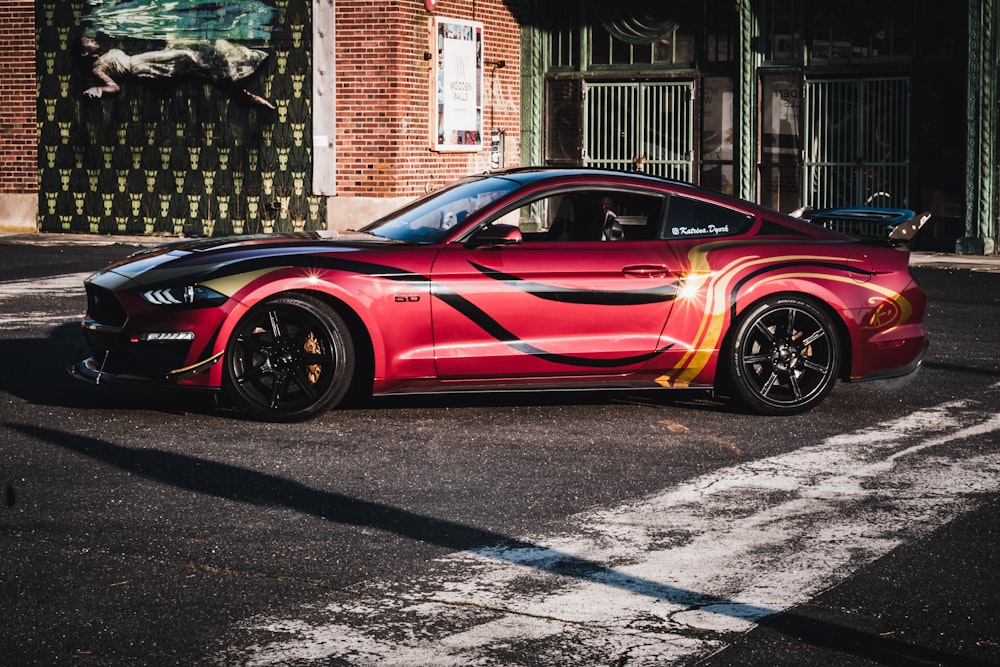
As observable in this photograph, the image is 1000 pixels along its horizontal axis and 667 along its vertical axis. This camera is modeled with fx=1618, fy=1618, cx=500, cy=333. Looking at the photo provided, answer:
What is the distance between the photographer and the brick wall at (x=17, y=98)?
990 inches

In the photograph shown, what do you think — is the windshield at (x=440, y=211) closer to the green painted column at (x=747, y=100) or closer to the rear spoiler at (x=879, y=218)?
the rear spoiler at (x=879, y=218)

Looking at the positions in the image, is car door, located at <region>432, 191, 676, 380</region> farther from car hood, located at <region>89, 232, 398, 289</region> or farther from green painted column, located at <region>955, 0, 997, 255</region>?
green painted column, located at <region>955, 0, 997, 255</region>

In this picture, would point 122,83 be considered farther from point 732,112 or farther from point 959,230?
point 959,230

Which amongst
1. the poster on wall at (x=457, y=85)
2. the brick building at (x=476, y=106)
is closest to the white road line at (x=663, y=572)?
the brick building at (x=476, y=106)

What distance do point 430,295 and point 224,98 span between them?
52.2ft

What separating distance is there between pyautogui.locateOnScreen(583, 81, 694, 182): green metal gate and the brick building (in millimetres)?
33

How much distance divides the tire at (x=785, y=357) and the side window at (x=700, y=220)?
0.51 meters

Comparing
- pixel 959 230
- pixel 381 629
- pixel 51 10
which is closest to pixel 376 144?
pixel 51 10

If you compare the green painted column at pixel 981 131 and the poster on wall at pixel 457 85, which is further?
the poster on wall at pixel 457 85

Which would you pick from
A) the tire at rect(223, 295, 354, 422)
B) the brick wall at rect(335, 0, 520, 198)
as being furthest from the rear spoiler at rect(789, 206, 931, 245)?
the brick wall at rect(335, 0, 520, 198)

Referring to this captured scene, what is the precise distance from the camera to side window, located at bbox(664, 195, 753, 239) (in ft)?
30.7

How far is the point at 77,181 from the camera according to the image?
25.0 m

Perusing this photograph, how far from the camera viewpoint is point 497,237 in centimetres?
890

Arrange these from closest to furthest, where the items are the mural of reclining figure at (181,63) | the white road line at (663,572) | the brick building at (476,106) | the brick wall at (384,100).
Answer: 1. the white road line at (663,572)
2. the brick building at (476,106)
3. the brick wall at (384,100)
4. the mural of reclining figure at (181,63)
